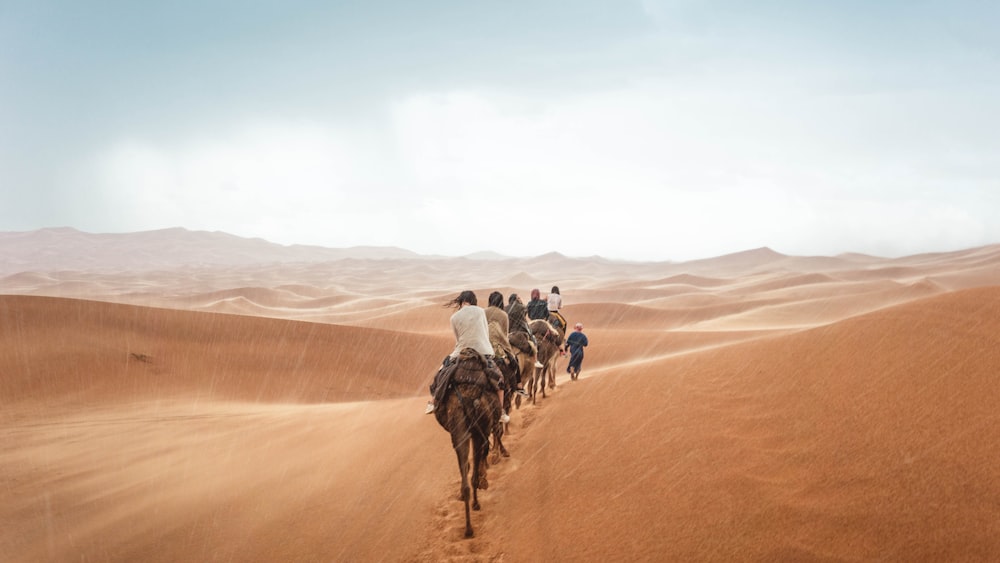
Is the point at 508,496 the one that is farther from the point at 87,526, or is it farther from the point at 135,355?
the point at 135,355

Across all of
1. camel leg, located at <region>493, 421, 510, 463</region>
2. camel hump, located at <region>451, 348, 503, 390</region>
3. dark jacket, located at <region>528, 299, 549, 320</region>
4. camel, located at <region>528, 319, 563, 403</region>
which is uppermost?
dark jacket, located at <region>528, 299, 549, 320</region>

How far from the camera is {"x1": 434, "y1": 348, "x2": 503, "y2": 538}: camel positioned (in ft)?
19.9

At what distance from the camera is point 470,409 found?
6.08m

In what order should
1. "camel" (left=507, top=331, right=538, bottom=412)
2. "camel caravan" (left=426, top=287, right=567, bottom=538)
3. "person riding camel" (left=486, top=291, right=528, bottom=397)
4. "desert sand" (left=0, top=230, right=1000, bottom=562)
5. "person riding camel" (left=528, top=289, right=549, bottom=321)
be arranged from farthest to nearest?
"person riding camel" (left=528, top=289, right=549, bottom=321) < "camel" (left=507, top=331, right=538, bottom=412) < "person riding camel" (left=486, top=291, right=528, bottom=397) < "camel caravan" (left=426, top=287, right=567, bottom=538) < "desert sand" (left=0, top=230, right=1000, bottom=562)

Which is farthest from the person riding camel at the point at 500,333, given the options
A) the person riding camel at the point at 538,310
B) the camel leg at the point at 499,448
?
the person riding camel at the point at 538,310

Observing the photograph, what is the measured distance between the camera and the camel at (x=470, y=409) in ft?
19.9

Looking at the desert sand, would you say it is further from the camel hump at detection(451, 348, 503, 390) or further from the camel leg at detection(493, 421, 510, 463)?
the camel hump at detection(451, 348, 503, 390)

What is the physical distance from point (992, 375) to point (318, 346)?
69.6 feet

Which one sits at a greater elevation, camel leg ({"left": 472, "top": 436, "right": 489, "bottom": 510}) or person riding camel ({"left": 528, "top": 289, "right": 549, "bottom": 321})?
person riding camel ({"left": 528, "top": 289, "right": 549, "bottom": 321})

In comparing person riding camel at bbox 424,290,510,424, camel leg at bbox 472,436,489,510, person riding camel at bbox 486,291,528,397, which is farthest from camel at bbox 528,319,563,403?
person riding camel at bbox 424,290,510,424

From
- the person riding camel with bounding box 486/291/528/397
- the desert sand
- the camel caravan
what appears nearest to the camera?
the desert sand

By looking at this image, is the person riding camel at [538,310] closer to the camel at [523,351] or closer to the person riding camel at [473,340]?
the camel at [523,351]

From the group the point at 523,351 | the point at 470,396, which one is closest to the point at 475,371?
the point at 470,396

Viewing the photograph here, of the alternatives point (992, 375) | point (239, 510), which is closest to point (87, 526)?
point (239, 510)
